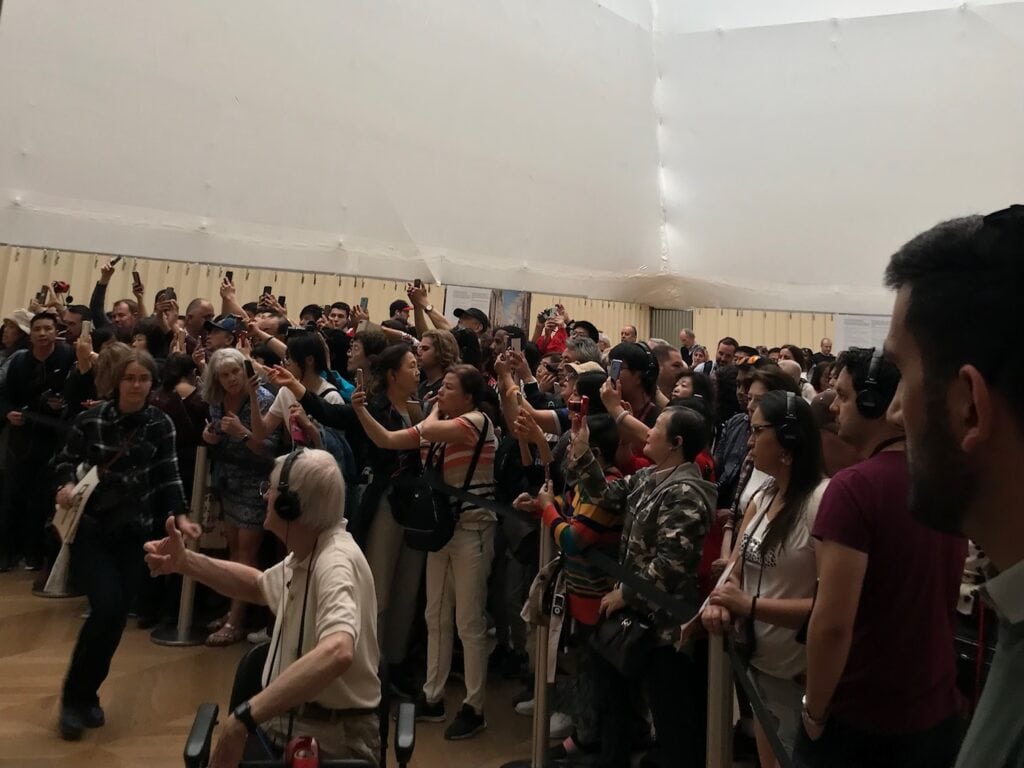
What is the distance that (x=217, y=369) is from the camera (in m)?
4.24

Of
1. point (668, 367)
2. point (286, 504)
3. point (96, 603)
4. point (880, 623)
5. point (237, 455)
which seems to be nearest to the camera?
point (880, 623)

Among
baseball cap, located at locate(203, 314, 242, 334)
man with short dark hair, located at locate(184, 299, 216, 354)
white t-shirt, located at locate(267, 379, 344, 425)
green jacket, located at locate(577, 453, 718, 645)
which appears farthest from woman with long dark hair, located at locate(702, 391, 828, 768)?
man with short dark hair, located at locate(184, 299, 216, 354)

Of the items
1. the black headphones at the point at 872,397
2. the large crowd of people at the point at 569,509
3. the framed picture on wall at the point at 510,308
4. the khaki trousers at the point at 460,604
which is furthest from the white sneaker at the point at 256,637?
the framed picture on wall at the point at 510,308

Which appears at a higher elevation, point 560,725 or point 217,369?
point 217,369

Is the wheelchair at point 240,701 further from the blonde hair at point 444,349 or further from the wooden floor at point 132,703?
the blonde hair at point 444,349

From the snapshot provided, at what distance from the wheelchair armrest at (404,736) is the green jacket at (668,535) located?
0.85 m

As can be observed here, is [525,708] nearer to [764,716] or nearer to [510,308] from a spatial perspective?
[764,716]

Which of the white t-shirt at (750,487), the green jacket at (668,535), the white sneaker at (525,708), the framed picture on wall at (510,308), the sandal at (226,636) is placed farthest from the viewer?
the framed picture on wall at (510,308)

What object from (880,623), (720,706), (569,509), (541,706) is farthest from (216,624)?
(880,623)

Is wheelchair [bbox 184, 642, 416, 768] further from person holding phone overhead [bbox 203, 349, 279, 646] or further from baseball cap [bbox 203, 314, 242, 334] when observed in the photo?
baseball cap [bbox 203, 314, 242, 334]

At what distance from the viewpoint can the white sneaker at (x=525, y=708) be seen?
12.3ft

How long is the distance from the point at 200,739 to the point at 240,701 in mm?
359

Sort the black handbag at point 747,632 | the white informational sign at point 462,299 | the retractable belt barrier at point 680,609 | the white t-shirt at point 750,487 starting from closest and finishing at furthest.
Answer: the retractable belt barrier at point 680,609 → the black handbag at point 747,632 → the white t-shirt at point 750,487 → the white informational sign at point 462,299

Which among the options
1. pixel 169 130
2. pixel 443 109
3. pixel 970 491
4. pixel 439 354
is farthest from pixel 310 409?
pixel 443 109
